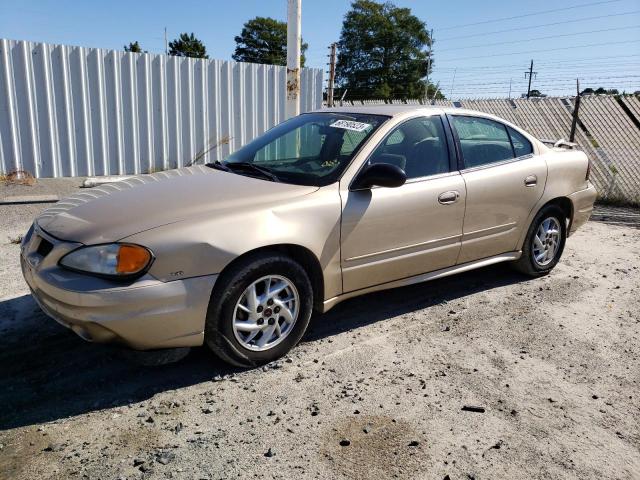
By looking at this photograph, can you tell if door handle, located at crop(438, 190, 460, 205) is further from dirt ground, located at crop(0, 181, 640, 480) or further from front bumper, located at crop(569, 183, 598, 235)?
front bumper, located at crop(569, 183, 598, 235)

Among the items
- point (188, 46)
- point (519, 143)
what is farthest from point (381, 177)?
point (188, 46)

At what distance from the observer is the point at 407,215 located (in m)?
4.03

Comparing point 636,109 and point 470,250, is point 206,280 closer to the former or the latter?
point 470,250

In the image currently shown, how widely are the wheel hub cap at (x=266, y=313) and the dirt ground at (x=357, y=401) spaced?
0.70 feet

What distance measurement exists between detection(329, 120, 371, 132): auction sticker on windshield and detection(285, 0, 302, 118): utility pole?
154 inches

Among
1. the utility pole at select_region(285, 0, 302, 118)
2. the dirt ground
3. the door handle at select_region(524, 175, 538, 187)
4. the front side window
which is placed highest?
the utility pole at select_region(285, 0, 302, 118)

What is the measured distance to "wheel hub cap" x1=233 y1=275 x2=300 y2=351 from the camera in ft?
11.1

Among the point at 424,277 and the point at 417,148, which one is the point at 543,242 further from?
the point at 417,148

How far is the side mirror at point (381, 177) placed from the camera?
3730mm

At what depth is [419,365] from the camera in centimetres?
364

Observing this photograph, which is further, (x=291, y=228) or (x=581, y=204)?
(x=581, y=204)

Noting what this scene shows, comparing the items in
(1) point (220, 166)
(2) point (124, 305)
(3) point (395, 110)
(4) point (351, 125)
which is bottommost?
(2) point (124, 305)

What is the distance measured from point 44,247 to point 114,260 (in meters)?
0.65

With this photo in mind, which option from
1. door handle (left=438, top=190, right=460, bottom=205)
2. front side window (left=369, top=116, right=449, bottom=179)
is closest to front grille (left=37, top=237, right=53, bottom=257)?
front side window (left=369, top=116, right=449, bottom=179)
